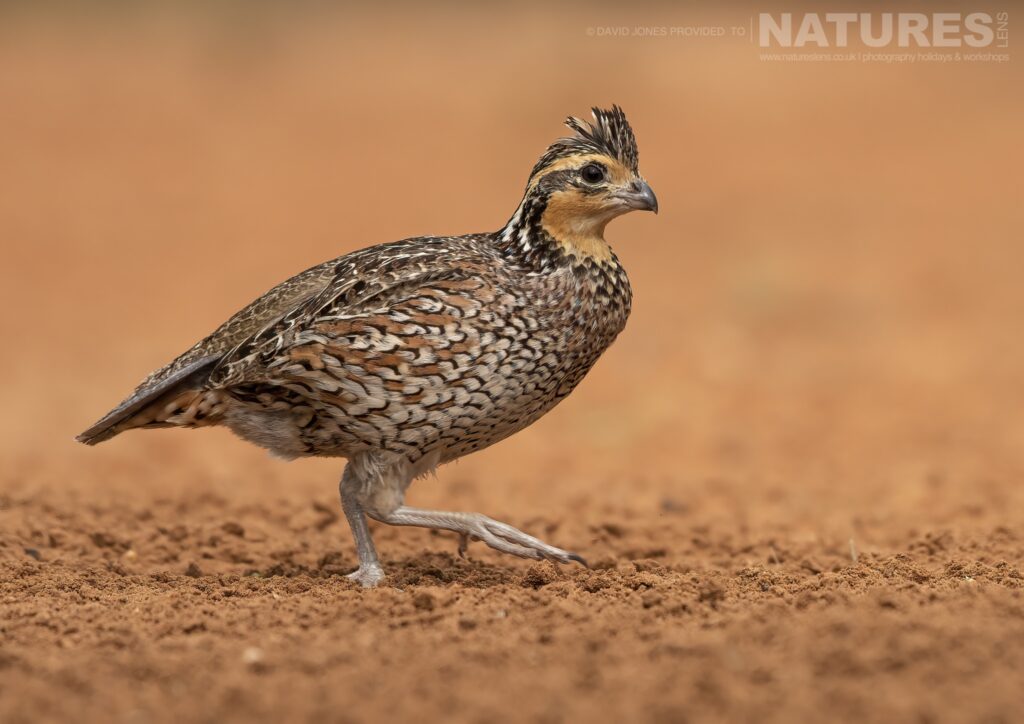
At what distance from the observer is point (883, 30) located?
29969mm

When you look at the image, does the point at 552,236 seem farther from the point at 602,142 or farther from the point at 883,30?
the point at 883,30

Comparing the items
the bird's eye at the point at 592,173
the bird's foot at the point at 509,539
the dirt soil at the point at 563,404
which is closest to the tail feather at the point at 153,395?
the dirt soil at the point at 563,404

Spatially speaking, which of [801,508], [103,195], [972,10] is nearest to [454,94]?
[103,195]

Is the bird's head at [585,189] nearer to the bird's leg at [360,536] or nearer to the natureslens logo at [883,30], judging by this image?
the bird's leg at [360,536]

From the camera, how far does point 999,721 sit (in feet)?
14.6

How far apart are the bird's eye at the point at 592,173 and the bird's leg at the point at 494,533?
180cm

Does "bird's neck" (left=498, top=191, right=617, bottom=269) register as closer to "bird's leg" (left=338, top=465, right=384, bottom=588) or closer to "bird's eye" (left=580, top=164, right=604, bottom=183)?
"bird's eye" (left=580, top=164, right=604, bottom=183)

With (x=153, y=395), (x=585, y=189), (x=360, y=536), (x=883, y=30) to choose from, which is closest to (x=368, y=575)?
(x=360, y=536)

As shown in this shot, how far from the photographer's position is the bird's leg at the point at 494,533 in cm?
693

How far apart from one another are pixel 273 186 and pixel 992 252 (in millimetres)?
12172

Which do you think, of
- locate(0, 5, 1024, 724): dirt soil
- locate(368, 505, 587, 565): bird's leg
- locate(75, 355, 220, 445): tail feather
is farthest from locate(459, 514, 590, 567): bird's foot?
locate(75, 355, 220, 445): tail feather

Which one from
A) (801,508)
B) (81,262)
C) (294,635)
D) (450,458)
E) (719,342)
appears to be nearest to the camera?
(294,635)

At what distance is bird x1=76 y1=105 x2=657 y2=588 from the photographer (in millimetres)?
6750

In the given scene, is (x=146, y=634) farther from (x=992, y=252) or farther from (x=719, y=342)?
(x=992, y=252)
